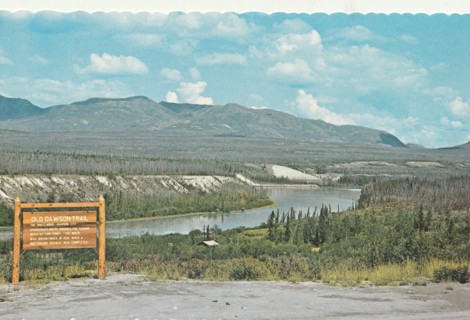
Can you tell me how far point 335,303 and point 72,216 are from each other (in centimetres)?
745

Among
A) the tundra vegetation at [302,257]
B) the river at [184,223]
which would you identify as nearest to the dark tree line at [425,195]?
the tundra vegetation at [302,257]

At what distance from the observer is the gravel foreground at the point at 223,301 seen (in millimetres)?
13138

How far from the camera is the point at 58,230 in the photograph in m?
17.3

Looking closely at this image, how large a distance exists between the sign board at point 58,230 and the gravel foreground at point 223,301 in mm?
1029

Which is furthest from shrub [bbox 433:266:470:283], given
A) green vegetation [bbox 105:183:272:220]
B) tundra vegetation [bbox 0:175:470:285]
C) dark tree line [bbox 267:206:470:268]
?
green vegetation [bbox 105:183:272:220]

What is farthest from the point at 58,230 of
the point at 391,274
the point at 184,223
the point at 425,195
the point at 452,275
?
the point at 425,195

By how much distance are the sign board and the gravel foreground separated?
103 cm

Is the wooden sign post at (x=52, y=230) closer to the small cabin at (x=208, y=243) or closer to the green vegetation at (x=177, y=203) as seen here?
the small cabin at (x=208, y=243)

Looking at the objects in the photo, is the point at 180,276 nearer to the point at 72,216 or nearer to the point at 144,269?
the point at 144,269

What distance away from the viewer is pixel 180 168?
146375 mm

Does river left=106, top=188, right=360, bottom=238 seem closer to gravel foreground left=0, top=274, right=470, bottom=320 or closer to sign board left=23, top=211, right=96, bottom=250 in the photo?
sign board left=23, top=211, right=96, bottom=250

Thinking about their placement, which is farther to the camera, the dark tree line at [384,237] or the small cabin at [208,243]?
the small cabin at [208,243]

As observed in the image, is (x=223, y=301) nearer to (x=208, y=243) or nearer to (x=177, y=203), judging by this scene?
(x=208, y=243)

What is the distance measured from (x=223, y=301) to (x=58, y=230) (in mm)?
5368
